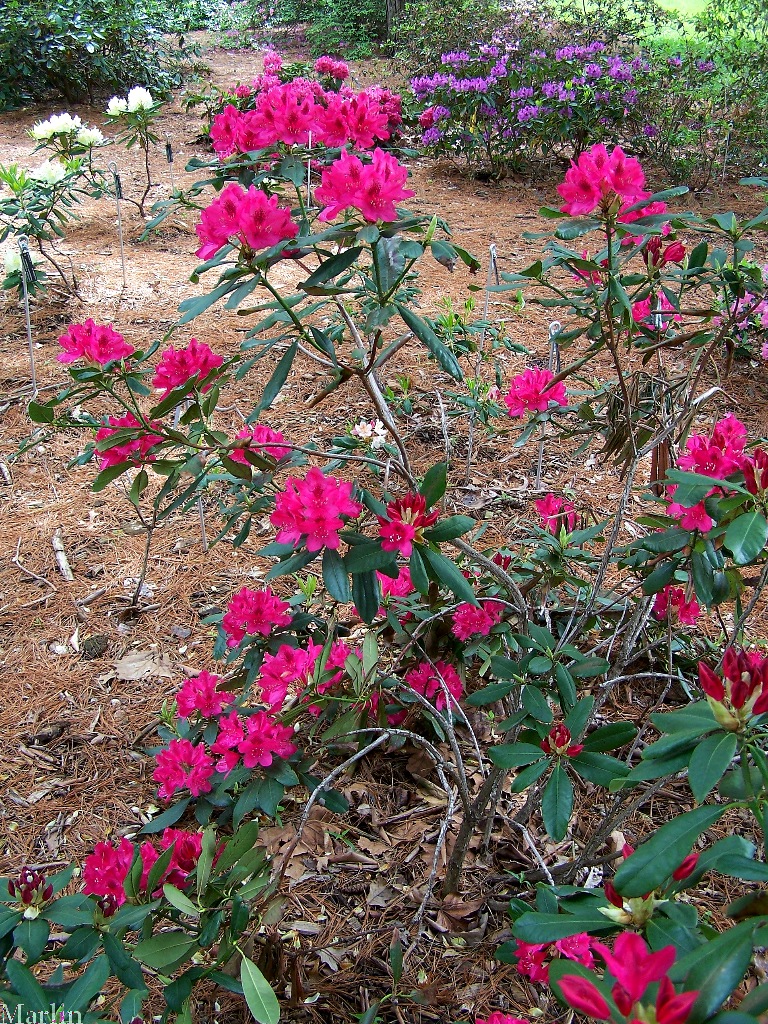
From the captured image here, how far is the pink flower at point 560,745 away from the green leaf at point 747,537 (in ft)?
1.23

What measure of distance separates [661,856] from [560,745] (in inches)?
15.9

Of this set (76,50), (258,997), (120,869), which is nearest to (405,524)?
(258,997)

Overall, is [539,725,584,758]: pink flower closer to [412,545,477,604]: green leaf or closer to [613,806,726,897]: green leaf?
[412,545,477,604]: green leaf

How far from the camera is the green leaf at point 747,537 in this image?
0.82 metres

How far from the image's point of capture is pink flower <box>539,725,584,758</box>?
1.05 m

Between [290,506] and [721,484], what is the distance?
0.56m

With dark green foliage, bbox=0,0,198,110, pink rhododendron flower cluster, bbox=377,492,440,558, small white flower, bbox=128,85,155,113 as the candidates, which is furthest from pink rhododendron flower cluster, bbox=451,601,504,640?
dark green foliage, bbox=0,0,198,110

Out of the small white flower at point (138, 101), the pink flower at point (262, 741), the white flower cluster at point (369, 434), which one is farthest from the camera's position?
the small white flower at point (138, 101)

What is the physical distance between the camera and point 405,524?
1050 millimetres

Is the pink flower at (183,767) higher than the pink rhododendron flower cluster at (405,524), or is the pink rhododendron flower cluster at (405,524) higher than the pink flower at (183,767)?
the pink rhododendron flower cluster at (405,524)

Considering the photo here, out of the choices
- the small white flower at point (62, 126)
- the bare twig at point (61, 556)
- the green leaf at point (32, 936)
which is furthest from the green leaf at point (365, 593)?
the small white flower at point (62, 126)

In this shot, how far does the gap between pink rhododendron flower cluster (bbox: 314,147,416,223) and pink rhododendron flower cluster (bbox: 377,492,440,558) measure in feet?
1.26

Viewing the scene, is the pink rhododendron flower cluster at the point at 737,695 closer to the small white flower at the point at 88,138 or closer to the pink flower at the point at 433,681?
the pink flower at the point at 433,681

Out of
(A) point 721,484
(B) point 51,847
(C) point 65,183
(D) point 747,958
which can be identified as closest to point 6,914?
(B) point 51,847
